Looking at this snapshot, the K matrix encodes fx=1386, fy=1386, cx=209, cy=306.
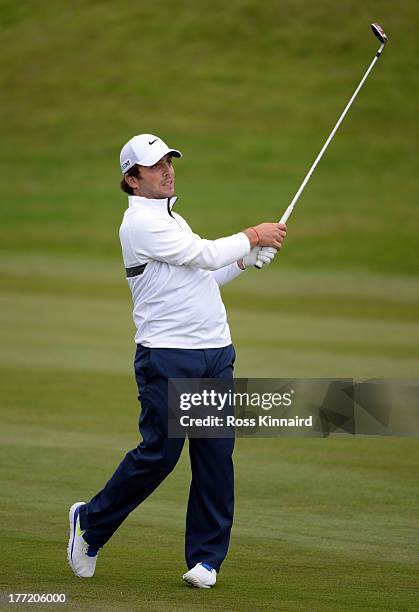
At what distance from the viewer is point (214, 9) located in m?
51.2

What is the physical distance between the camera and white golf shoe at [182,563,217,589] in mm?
5973

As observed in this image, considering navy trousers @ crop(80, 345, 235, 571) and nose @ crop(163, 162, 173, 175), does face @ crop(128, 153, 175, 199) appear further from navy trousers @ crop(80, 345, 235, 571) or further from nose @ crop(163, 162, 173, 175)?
navy trousers @ crop(80, 345, 235, 571)

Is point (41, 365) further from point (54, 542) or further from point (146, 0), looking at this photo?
point (146, 0)

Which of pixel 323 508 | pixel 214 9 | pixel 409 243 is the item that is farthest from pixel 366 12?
pixel 323 508

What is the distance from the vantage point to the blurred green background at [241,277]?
6.72m

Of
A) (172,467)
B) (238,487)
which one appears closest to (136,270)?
(172,467)

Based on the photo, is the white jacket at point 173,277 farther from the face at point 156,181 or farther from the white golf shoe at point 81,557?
the white golf shoe at point 81,557

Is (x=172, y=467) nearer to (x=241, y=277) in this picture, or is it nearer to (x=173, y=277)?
(x=173, y=277)

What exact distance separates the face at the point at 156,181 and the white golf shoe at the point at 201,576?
1.66 m

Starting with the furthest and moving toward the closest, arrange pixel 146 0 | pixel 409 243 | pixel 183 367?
pixel 146 0 < pixel 409 243 < pixel 183 367

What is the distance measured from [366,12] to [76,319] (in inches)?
1358

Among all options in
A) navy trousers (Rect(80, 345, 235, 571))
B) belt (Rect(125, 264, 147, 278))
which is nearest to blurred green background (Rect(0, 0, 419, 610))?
navy trousers (Rect(80, 345, 235, 571))

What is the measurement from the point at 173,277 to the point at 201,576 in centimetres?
130

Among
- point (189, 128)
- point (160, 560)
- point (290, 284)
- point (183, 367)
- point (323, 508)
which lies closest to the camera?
point (183, 367)
